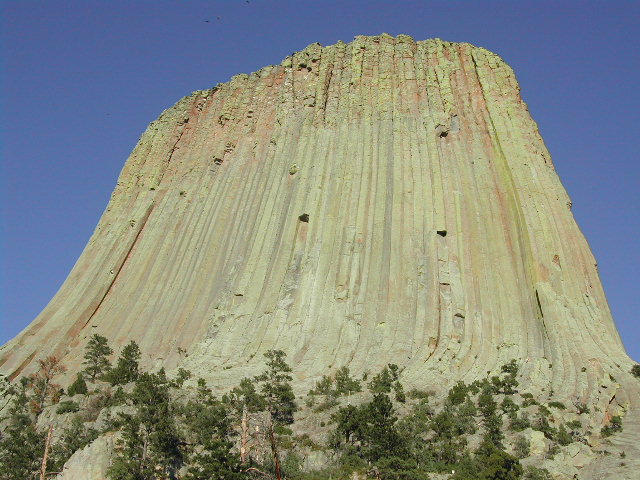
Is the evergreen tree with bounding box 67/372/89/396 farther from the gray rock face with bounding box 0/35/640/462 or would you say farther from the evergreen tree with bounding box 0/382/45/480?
the gray rock face with bounding box 0/35/640/462

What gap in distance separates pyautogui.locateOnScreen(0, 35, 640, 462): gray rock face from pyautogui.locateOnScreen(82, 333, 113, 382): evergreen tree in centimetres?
180

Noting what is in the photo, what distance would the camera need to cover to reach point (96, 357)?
48.3 metres

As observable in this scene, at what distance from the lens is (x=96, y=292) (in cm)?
5572

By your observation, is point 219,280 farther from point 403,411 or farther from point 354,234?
point 403,411

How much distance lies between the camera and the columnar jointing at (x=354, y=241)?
43875 millimetres

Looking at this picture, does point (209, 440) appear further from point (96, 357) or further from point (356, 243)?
point (356, 243)

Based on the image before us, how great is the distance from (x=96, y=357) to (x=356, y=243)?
54.9ft

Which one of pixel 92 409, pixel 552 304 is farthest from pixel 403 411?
pixel 92 409

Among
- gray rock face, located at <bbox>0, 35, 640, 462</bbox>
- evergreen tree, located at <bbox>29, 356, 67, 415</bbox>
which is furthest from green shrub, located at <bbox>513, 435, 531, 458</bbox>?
evergreen tree, located at <bbox>29, 356, 67, 415</bbox>

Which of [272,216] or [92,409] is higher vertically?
[272,216]

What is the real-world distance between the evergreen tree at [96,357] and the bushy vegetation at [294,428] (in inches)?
195

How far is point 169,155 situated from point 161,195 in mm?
4794

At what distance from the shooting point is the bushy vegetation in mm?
29875

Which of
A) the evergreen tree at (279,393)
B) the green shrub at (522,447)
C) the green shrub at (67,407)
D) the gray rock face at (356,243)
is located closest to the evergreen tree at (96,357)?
the gray rock face at (356,243)
